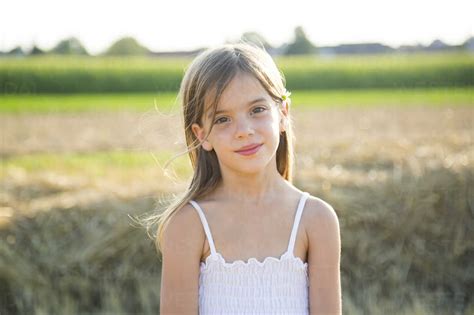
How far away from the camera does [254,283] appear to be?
2.12 metres

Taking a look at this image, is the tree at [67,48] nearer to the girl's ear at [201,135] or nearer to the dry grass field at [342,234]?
the dry grass field at [342,234]

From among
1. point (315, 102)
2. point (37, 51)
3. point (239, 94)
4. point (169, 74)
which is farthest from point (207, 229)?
point (37, 51)

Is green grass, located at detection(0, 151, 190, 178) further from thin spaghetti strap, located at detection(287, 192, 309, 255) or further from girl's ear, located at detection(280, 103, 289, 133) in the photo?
thin spaghetti strap, located at detection(287, 192, 309, 255)

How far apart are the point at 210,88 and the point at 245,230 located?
1.37 feet

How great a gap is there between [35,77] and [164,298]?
21486 mm

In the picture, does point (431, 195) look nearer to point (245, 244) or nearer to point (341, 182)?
point (341, 182)

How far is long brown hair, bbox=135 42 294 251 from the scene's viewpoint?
2166 millimetres

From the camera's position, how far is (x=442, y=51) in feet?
98.2

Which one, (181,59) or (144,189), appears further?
(181,59)

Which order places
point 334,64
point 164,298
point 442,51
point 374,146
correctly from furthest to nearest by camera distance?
point 442,51 < point 334,64 < point 374,146 < point 164,298

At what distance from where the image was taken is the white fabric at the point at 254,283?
2115 millimetres

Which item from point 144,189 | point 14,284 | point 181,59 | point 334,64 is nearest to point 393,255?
point 144,189

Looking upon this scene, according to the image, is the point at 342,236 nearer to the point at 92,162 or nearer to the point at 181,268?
the point at 181,268

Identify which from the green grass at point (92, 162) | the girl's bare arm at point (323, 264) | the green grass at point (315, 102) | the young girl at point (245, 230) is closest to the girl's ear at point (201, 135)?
the young girl at point (245, 230)
